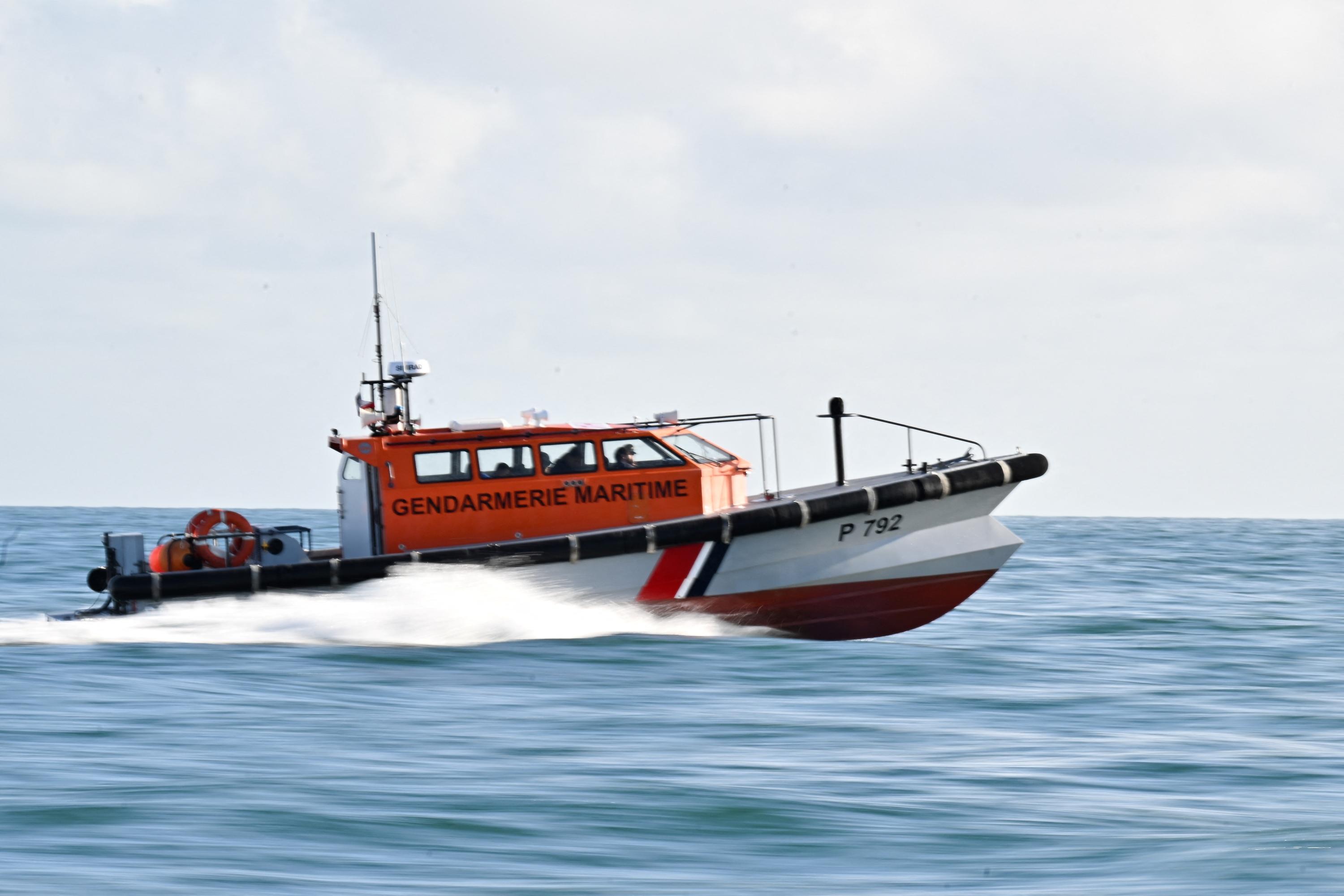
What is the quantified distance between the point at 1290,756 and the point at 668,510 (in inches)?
198

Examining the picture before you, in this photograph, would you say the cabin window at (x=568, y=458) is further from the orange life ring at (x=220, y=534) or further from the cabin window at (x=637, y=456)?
the orange life ring at (x=220, y=534)

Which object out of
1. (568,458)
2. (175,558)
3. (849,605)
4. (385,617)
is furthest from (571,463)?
(175,558)

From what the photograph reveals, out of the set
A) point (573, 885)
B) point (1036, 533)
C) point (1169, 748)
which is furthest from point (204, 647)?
point (1036, 533)

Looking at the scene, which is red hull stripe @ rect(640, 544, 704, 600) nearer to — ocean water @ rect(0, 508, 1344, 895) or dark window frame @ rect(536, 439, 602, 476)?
ocean water @ rect(0, 508, 1344, 895)

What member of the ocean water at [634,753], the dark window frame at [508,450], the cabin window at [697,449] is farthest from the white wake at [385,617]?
the cabin window at [697,449]

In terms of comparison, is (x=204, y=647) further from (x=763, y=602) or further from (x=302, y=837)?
(x=302, y=837)

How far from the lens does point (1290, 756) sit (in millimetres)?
6840

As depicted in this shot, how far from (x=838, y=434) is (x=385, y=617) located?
389cm

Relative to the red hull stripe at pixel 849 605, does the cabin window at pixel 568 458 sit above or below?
above

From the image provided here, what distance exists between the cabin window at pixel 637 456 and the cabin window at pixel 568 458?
5.8 inches

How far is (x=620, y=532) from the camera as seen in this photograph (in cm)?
1016

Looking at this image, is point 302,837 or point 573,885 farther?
point 302,837

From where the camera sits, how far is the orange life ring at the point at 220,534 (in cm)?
1082

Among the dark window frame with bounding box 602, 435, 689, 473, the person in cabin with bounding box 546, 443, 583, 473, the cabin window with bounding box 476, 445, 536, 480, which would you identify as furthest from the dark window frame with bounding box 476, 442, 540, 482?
the dark window frame with bounding box 602, 435, 689, 473
